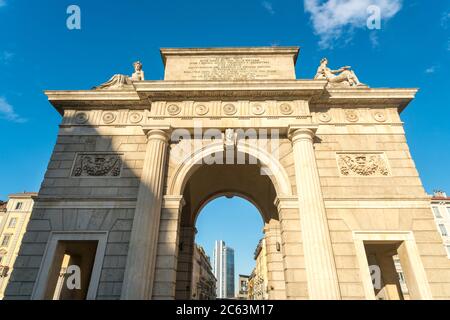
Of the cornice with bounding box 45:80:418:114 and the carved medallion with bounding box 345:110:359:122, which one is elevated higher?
the cornice with bounding box 45:80:418:114

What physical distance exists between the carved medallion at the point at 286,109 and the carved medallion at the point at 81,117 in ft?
32.8

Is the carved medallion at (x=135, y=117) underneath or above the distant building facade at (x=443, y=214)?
underneath

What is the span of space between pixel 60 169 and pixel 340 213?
509 inches

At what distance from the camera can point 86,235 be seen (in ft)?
37.9

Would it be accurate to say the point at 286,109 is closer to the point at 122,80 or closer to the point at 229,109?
the point at 229,109

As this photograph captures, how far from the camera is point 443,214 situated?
4503cm

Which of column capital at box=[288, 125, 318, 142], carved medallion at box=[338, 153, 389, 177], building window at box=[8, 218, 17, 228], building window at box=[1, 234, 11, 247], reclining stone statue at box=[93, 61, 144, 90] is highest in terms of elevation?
building window at box=[8, 218, 17, 228]

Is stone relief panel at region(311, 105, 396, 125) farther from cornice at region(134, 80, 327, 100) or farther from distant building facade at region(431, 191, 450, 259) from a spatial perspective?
distant building facade at region(431, 191, 450, 259)

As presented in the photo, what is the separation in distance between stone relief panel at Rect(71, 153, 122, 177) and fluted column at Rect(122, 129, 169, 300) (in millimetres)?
1731

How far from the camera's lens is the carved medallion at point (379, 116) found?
13.8 m

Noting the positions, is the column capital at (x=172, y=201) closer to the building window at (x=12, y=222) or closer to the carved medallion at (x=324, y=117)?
the carved medallion at (x=324, y=117)

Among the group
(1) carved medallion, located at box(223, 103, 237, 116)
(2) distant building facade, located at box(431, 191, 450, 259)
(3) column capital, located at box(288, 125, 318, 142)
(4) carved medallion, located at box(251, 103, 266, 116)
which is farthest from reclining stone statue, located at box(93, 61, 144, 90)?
(2) distant building facade, located at box(431, 191, 450, 259)

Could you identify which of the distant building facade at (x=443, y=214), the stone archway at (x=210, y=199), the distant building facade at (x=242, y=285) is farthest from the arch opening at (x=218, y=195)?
the distant building facade at (x=242, y=285)

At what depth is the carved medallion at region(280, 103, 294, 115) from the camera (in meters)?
13.4
